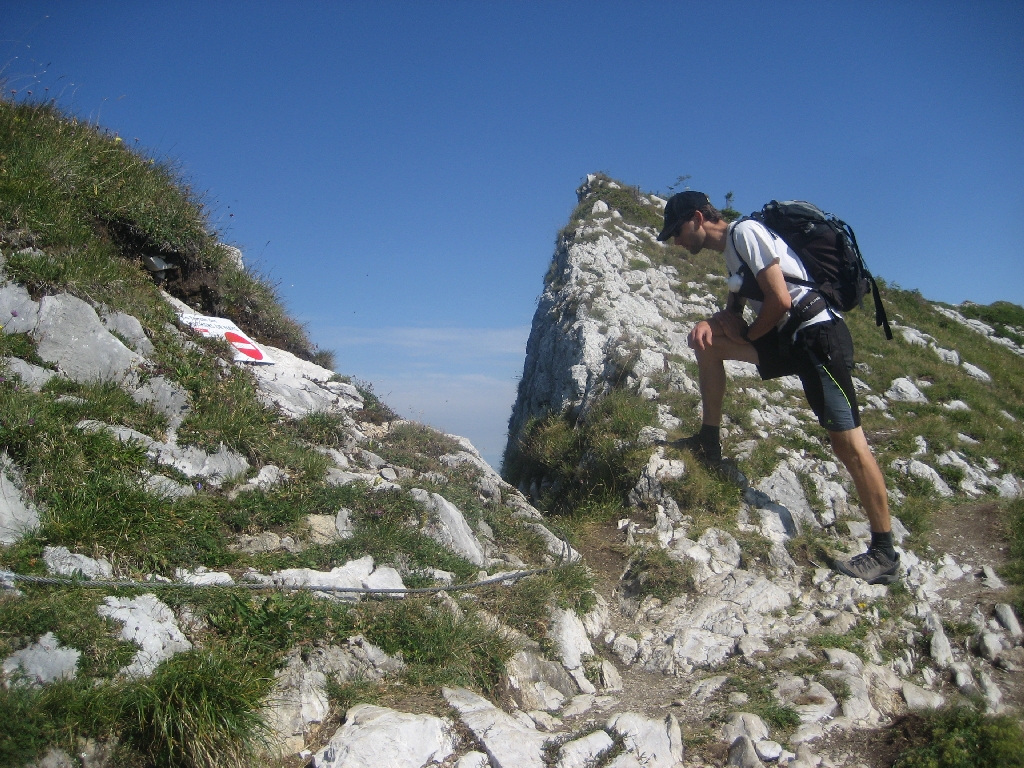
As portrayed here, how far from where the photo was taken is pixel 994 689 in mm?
4922

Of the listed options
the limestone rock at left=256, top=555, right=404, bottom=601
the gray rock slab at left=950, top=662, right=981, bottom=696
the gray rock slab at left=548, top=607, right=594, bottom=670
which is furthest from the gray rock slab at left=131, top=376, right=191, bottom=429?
the gray rock slab at left=950, top=662, right=981, bottom=696

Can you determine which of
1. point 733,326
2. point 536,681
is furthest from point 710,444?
point 536,681

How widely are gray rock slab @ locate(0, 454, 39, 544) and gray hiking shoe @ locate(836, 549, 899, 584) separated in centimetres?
671

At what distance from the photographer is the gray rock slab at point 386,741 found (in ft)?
12.2

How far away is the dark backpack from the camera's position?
6203 millimetres

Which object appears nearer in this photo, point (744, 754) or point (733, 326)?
point (744, 754)

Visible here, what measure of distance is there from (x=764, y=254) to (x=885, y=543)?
2.94m

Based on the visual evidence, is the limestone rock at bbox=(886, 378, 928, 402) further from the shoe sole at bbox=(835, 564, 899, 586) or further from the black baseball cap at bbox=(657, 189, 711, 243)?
the black baseball cap at bbox=(657, 189, 711, 243)

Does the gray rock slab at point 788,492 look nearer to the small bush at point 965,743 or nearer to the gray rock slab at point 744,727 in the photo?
the small bush at point 965,743

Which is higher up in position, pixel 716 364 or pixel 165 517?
pixel 716 364

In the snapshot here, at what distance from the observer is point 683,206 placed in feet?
21.7

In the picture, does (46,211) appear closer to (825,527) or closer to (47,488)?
(47,488)

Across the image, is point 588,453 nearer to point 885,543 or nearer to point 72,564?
point 885,543

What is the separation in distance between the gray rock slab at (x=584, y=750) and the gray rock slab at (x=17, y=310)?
224 inches
